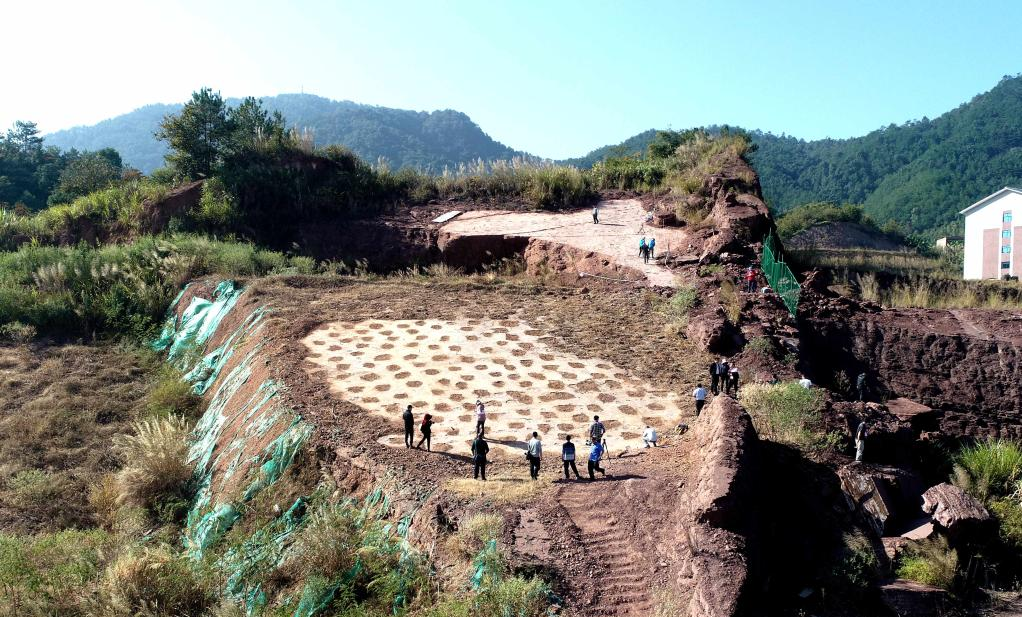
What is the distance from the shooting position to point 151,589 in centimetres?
677

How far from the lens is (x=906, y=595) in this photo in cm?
597

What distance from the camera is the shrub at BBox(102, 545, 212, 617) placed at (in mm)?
6609

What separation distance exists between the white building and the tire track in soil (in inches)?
1592

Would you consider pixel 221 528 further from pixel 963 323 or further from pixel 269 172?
pixel 269 172

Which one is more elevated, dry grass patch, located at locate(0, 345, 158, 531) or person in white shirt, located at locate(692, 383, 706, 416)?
person in white shirt, located at locate(692, 383, 706, 416)

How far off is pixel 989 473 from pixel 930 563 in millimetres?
3453

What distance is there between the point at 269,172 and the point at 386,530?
1729cm

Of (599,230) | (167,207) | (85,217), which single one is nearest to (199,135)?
(167,207)

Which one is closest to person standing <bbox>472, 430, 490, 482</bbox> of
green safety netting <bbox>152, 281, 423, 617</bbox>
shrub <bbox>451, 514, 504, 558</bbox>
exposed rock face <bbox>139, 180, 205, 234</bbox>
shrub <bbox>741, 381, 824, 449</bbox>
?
green safety netting <bbox>152, 281, 423, 617</bbox>

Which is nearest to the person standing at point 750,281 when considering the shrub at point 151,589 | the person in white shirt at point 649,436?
the person in white shirt at point 649,436

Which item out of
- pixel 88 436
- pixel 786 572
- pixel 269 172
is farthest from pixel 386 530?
pixel 269 172

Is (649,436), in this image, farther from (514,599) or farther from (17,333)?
(17,333)

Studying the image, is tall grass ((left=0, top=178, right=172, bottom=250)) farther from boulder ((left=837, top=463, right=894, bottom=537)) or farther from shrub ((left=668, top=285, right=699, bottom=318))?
boulder ((left=837, top=463, right=894, bottom=537))

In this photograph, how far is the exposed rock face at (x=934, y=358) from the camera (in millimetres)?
12055
